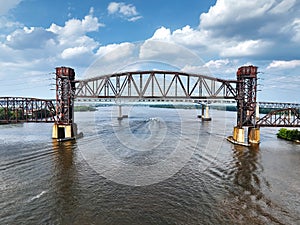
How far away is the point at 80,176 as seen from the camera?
25141 mm

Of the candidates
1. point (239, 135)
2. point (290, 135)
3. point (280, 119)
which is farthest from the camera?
point (290, 135)

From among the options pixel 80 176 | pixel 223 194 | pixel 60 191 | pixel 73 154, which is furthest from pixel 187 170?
pixel 73 154

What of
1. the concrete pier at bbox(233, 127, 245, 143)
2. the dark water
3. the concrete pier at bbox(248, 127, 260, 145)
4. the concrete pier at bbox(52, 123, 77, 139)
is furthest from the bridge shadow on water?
the concrete pier at bbox(52, 123, 77, 139)

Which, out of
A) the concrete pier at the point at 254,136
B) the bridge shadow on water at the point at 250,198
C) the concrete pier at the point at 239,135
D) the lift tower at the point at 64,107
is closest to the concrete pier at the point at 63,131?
the lift tower at the point at 64,107

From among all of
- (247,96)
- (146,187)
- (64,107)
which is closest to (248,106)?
(247,96)

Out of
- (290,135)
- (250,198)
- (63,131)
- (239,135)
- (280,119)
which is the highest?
(280,119)

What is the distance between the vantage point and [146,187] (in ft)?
72.0

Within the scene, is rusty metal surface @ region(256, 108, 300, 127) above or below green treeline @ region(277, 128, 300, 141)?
above

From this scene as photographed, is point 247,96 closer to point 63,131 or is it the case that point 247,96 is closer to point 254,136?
point 254,136

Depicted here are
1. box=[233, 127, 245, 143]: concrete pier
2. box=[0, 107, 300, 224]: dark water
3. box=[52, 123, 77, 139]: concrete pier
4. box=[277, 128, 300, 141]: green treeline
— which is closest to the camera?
→ box=[0, 107, 300, 224]: dark water

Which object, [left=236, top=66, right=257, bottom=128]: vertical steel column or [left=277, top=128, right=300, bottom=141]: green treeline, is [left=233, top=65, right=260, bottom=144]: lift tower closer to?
[left=236, top=66, right=257, bottom=128]: vertical steel column

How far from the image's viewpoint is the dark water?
16312 millimetres

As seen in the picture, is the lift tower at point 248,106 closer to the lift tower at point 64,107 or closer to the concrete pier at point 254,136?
the concrete pier at point 254,136

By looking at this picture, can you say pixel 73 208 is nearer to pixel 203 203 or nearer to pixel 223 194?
pixel 203 203
